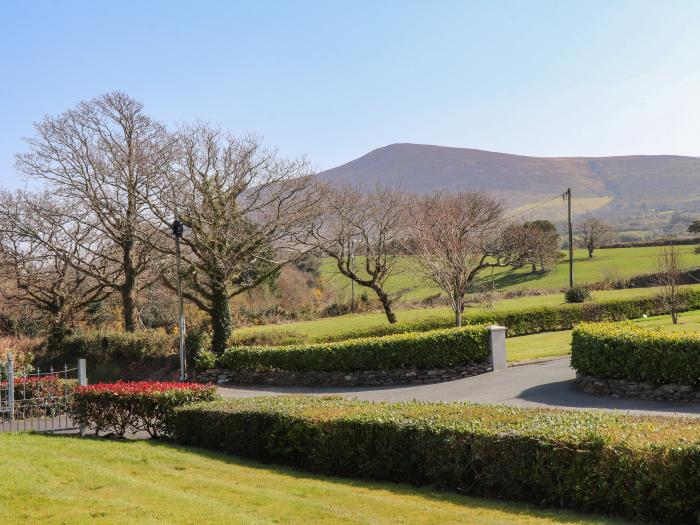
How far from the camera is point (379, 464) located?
9438mm

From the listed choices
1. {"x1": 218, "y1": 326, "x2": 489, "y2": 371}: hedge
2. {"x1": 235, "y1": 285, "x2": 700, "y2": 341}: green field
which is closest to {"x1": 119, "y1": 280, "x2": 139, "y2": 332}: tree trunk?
{"x1": 235, "y1": 285, "x2": 700, "y2": 341}: green field

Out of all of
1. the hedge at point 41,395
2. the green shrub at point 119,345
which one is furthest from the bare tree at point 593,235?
the hedge at point 41,395

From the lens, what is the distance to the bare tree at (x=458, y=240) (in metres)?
31.4

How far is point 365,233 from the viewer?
1395 inches

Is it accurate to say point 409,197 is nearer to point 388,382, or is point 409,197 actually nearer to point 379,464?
point 388,382

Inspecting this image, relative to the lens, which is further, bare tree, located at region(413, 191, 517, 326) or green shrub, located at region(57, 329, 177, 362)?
bare tree, located at region(413, 191, 517, 326)

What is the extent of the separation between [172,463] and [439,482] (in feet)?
13.6

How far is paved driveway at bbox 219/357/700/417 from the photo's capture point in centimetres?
1484

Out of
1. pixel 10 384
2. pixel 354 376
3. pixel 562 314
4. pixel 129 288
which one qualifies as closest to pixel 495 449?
pixel 10 384

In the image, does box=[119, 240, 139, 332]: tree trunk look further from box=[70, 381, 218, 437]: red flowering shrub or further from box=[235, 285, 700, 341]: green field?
box=[70, 381, 218, 437]: red flowering shrub

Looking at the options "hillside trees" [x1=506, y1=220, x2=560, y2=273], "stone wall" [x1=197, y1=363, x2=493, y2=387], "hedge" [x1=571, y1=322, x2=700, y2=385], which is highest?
"hillside trees" [x1=506, y1=220, x2=560, y2=273]

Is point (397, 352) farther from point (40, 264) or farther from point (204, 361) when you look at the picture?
point (40, 264)

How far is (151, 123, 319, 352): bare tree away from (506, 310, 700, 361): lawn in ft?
Answer: 33.2

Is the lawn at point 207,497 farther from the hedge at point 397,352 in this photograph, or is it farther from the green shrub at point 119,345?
the green shrub at point 119,345
